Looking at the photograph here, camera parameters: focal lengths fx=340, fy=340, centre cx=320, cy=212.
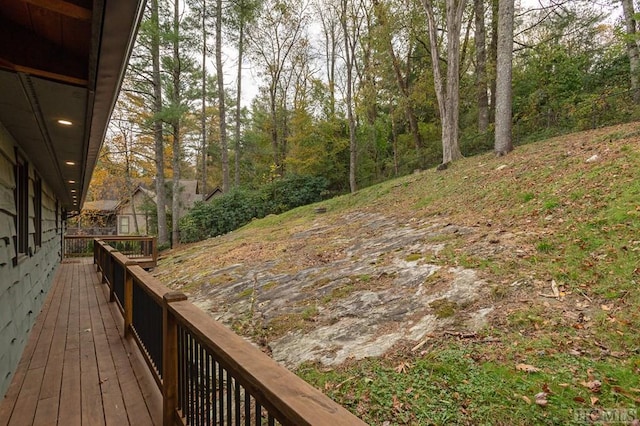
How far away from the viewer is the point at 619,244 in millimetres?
3436

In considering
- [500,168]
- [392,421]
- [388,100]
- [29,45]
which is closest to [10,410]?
[29,45]

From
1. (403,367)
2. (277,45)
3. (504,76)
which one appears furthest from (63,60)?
(277,45)

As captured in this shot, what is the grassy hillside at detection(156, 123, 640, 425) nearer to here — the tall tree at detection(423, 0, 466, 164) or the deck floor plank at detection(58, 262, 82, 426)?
the deck floor plank at detection(58, 262, 82, 426)

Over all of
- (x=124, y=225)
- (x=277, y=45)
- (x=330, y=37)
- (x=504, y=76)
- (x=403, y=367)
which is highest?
(x=277, y=45)

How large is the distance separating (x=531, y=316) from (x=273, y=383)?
2707 mm

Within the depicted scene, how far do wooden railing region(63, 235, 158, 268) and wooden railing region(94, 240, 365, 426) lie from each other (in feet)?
15.3

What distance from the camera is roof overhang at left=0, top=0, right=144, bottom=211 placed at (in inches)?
52.8

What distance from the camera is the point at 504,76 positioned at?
28.9 feet

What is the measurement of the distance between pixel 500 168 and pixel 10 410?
8.47 meters

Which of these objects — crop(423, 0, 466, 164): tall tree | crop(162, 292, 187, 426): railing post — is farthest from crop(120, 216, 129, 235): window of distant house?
crop(162, 292, 187, 426): railing post

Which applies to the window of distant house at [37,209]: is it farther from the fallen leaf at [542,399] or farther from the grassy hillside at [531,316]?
the fallen leaf at [542,399]

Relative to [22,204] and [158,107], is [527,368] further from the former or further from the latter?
[158,107]

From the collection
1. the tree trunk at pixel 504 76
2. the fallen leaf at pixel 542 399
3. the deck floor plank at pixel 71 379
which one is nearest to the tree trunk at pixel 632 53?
the tree trunk at pixel 504 76

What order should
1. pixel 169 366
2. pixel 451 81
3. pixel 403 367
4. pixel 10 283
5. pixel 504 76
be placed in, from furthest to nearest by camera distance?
pixel 451 81, pixel 504 76, pixel 10 283, pixel 403 367, pixel 169 366
